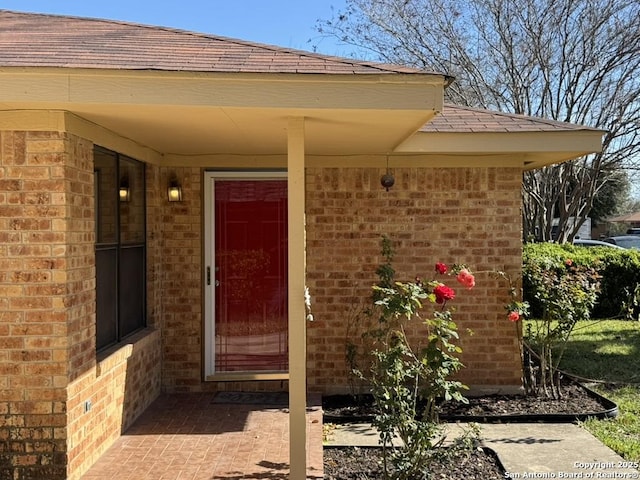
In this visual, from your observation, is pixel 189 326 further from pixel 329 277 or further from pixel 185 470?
pixel 185 470

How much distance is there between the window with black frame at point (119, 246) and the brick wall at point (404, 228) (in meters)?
1.73

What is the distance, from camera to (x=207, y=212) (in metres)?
6.51

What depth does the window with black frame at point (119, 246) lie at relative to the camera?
4910mm

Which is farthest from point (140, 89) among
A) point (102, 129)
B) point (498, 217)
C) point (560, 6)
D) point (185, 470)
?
point (560, 6)

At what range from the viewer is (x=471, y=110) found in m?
6.88

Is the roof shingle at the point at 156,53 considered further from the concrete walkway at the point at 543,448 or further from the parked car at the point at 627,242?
the parked car at the point at 627,242

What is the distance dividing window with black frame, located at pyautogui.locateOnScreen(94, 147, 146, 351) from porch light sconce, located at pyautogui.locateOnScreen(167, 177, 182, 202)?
0.32 meters

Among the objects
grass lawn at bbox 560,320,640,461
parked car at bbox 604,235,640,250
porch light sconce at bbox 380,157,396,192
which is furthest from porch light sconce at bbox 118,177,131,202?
parked car at bbox 604,235,640,250

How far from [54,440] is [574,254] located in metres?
11.9

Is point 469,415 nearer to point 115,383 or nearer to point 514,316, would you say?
point 514,316

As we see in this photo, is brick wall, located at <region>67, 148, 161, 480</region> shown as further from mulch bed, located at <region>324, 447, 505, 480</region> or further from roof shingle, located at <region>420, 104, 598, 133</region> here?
roof shingle, located at <region>420, 104, 598, 133</region>

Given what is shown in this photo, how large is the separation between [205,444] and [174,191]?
2609mm

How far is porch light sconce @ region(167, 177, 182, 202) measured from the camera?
251 inches

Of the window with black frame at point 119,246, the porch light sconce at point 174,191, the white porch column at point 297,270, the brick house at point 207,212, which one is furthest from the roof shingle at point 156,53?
the porch light sconce at point 174,191
